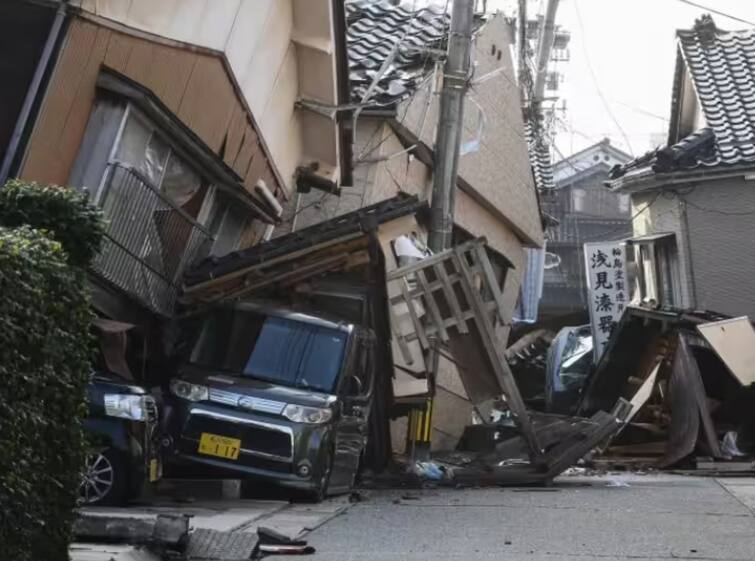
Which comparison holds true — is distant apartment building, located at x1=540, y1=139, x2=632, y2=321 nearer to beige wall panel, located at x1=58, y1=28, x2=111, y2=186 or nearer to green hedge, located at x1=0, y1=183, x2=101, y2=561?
beige wall panel, located at x1=58, y1=28, x2=111, y2=186

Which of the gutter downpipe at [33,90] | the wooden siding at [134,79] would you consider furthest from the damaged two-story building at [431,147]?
the gutter downpipe at [33,90]

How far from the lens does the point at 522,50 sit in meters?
31.5

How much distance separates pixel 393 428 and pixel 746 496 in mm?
9054

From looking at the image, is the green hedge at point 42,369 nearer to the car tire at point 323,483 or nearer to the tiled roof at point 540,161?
the car tire at point 323,483

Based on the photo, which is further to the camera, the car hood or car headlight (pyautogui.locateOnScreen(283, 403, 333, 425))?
the car hood

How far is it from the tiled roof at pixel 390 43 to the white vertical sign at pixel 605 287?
719 cm

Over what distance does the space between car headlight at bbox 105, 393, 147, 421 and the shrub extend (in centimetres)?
350

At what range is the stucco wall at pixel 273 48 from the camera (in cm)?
1228

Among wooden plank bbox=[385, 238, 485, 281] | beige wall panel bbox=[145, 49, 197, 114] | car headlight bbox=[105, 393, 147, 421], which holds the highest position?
beige wall panel bbox=[145, 49, 197, 114]

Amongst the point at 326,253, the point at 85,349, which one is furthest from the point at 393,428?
the point at 85,349

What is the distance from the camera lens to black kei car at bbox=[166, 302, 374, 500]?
12.5 metres

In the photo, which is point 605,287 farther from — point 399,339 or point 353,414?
point 353,414

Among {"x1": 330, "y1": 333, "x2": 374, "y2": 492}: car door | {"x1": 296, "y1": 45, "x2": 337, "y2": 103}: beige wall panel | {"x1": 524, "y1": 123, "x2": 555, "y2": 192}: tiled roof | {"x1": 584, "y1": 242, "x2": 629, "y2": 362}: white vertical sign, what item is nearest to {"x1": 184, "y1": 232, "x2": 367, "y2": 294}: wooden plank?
{"x1": 330, "y1": 333, "x2": 374, "y2": 492}: car door

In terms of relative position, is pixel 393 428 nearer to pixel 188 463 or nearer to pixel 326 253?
pixel 326 253
